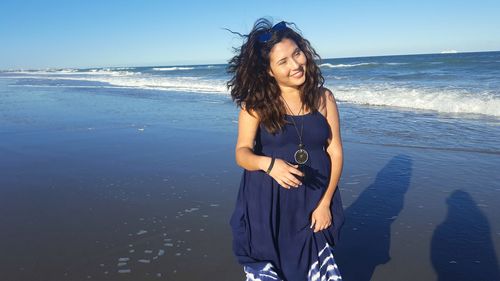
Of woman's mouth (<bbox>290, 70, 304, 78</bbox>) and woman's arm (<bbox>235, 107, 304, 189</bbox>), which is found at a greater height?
woman's mouth (<bbox>290, 70, 304, 78</bbox>)

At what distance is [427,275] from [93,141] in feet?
22.0

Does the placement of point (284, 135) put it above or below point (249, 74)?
below

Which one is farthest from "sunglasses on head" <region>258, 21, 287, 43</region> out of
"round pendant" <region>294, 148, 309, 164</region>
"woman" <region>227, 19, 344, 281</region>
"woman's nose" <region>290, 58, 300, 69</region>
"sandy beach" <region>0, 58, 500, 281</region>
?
"sandy beach" <region>0, 58, 500, 281</region>

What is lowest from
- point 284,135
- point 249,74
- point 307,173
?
point 307,173

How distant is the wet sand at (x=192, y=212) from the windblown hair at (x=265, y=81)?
1616 mm

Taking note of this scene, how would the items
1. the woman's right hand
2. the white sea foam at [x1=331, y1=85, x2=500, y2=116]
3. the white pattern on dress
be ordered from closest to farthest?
the woman's right hand, the white pattern on dress, the white sea foam at [x1=331, y1=85, x2=500, y2=116]

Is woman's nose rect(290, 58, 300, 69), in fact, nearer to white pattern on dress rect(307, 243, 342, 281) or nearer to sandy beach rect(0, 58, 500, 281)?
white pattern on dress rect(307, 243, 342, 281)

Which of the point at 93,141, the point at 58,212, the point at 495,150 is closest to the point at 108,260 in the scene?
the point at 58,212

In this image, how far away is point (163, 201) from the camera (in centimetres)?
477

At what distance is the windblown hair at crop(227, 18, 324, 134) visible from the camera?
2115 mm

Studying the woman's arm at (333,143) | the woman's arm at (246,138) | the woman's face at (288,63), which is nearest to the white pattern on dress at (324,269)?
the woman's arm at (333,143)

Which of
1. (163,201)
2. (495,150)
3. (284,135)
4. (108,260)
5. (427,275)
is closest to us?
(284,135)

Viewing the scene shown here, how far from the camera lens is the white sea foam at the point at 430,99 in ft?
37.0

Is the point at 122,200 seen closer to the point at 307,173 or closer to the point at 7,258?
the point at 7,258
